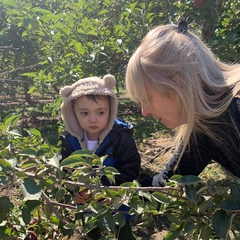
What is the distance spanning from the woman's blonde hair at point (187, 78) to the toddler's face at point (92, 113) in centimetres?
39

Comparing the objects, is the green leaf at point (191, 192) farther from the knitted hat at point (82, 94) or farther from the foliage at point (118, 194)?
the knitted hat at point (82, 94)

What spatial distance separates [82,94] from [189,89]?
22.7 inches

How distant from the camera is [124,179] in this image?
1.54 meters

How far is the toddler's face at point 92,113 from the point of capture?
60.7 inches

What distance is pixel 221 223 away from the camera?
33.6 inches

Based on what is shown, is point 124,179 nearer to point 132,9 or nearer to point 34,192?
point 34,192

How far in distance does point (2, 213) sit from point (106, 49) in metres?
1.62

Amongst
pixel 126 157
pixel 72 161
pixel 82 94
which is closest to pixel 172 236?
pixel 72 161

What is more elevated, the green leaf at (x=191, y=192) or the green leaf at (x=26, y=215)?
the green leaf at (x=191, y=192)

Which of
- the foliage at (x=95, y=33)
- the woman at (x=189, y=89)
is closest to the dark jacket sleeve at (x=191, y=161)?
the woman at (x=189, y=89)

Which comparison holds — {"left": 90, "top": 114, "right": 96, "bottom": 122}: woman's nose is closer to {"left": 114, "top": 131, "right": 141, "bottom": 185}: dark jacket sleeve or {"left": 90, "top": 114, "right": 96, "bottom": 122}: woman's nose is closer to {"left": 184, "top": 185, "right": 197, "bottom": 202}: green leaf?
{"left": 114, "top": 131, "right": 141, "bottom": 185}: dark jacket sleeve

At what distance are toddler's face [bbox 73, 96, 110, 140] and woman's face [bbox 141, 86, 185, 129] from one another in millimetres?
395

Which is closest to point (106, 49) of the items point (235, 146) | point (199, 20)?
point (199, 20)

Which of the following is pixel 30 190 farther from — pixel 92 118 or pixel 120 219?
pixel 92 118
